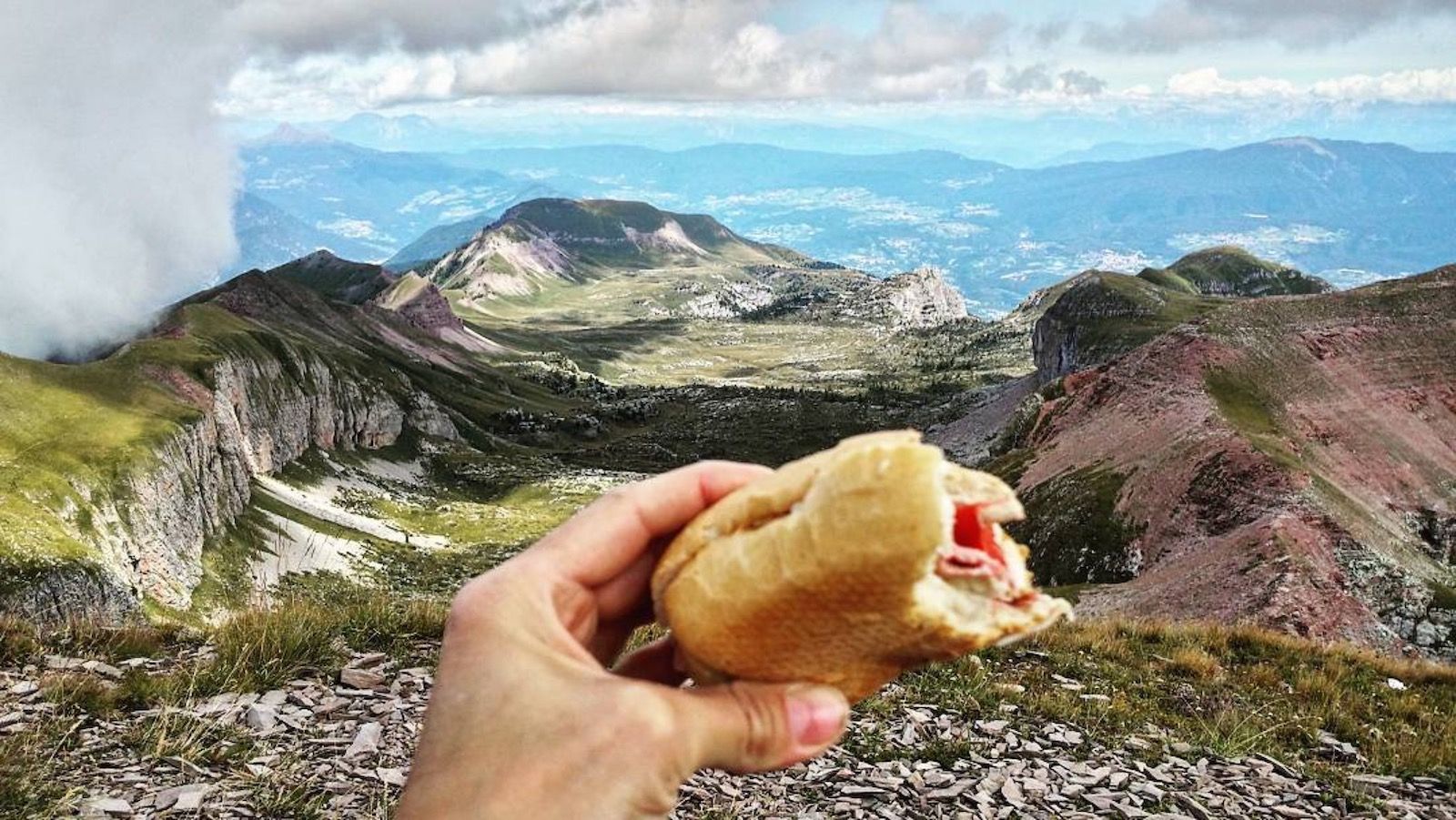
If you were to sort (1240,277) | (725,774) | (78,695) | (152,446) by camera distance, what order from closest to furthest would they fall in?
1. (725,774)
2. (78,695)
3. (152,446)
4. (1240,277)

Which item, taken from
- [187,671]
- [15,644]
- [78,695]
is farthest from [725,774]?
[15,644]

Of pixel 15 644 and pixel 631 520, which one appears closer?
pixel 631 520

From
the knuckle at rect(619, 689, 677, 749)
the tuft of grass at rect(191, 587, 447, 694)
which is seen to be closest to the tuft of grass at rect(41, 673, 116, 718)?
the tuft of grass at rect(191, 587, 447, 694)

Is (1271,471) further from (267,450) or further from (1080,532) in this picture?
(267,450)

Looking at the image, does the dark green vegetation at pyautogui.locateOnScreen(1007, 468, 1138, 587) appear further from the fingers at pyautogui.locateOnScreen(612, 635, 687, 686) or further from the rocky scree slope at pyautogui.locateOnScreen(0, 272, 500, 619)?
the rocky scree slope at pyautogui.locateOnScreen(0, 272, 500, 619)

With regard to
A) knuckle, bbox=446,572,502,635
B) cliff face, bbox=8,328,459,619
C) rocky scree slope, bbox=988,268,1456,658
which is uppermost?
knuckle, bbox=446,572,502,635

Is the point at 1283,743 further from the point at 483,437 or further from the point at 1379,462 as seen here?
the point at 483,437

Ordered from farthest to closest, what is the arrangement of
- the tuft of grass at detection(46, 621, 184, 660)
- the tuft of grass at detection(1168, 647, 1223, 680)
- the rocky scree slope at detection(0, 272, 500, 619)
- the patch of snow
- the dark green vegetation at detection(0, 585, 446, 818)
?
the patch of snow, the rocky scree slope at detection(0, 272, 500, 619), the tuft of grass at detection(1168, 647, 1223, 680), the tuft of grass at detection(46, 621, 184, 660), the dark green vegetation at detection(0, 585, 446, 818)
